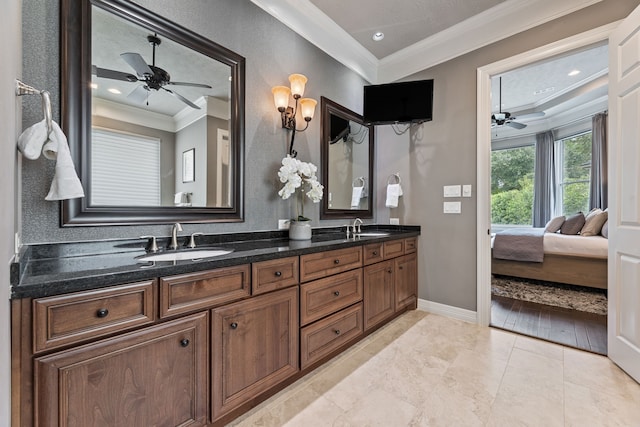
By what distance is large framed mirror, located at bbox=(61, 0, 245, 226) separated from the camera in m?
1.33

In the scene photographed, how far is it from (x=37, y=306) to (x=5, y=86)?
2.20 feet

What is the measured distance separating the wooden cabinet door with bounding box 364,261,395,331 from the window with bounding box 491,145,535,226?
5.18 m

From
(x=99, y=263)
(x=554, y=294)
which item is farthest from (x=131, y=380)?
(x=554, y=294)

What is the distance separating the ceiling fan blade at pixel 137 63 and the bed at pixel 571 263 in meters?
4.65

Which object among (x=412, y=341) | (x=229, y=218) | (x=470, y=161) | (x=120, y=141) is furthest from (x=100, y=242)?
(x=470, y=161)

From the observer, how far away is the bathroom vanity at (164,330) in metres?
0.85

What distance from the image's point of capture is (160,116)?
1624 millimetres

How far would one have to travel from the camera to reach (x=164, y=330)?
3.61ft

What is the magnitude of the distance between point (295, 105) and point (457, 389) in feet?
7.65

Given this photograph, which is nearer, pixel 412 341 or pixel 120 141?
pixel 120 141

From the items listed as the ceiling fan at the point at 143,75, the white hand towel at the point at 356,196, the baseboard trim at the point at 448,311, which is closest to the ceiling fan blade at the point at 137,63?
the ceiling fan at the point at 143,75

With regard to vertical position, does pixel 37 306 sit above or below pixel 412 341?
above

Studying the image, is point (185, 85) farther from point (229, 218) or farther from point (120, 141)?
point (229, 218)

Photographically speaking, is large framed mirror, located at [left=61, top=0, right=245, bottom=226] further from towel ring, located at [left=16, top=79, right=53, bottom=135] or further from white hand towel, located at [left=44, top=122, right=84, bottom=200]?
towel ring, located at [left=16, top=79, right=53, bottom=135]
